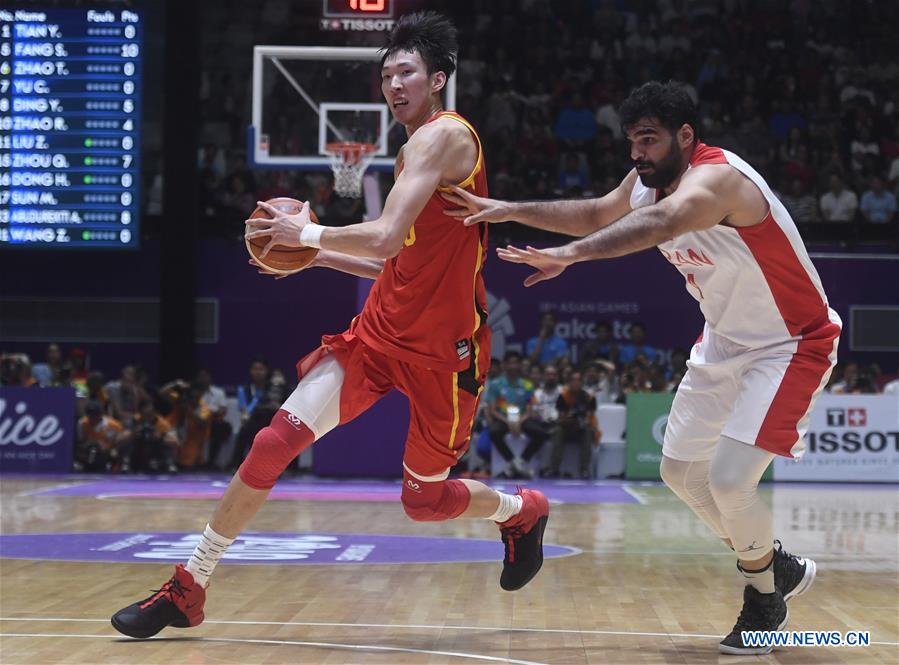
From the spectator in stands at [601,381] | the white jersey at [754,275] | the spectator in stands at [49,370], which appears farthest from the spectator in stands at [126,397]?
the white jersey at [754,275]

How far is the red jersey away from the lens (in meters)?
4.89

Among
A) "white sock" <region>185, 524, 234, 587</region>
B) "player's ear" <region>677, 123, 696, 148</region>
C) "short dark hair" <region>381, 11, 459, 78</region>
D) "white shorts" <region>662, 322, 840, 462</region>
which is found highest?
"short dark hair" <region>381, 11, 459, 78</region>

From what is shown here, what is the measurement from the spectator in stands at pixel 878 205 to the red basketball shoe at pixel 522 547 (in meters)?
13.3

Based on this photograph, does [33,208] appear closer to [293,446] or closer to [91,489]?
[91,489]

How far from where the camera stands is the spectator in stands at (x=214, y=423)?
15.4m

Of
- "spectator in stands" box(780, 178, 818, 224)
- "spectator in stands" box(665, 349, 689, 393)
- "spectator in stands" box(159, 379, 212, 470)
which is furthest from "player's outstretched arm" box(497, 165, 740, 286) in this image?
"spectator in stands" box(780, 178, 818, 224)

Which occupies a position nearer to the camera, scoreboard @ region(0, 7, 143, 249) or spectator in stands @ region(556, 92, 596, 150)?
scoreboard @ region(0, 7, 143, 249)

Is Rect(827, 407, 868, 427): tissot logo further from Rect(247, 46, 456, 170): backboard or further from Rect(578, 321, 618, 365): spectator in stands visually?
Rect(247, 46, 456, 170): backboard

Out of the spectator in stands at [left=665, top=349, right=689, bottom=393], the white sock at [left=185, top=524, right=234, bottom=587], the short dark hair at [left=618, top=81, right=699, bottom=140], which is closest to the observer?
the short dark hair at [left=618, top=81, right=699, bottom=140]

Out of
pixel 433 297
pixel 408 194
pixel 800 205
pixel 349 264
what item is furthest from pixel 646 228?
pixel 800 205

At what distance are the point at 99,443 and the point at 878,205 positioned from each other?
35.6 feet

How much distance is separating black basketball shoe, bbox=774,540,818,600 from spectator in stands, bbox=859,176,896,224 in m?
13.3

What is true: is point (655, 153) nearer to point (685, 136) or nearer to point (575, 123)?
point (685, 136)
